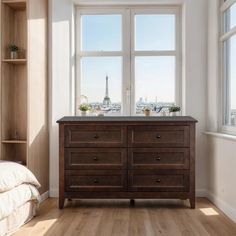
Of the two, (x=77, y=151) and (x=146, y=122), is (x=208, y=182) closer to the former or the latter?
(x=146, y=122)

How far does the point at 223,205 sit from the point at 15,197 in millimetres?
2085

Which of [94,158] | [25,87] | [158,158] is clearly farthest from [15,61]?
[158,158]

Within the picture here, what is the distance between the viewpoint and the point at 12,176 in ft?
9.94

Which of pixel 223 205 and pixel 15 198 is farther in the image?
pixel 223 205

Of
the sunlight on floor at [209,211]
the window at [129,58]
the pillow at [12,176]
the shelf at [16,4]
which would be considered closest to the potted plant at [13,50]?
the shelf at [16,4]

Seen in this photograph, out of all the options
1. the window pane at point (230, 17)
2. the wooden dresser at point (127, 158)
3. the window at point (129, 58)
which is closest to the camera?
the window pane at point (230, 17)

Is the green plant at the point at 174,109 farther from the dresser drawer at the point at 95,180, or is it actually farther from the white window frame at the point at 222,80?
the dresser drawer at the point at 95,180

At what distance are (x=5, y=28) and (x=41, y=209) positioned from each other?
6.66 feet

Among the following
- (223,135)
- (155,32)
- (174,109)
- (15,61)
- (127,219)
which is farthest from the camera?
(155,32)

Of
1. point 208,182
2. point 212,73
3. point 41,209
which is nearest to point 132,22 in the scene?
point 212,73

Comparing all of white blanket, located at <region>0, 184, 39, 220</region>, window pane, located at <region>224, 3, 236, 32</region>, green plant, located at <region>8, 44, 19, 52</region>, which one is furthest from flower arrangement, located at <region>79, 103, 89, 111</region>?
window pane, located at <region>224, 3, 236, 32</region>

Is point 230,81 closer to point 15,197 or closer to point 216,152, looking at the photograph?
point 216,152

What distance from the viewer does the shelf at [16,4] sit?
12.8ft

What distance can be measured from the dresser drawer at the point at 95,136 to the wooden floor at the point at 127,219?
2.31 ft
